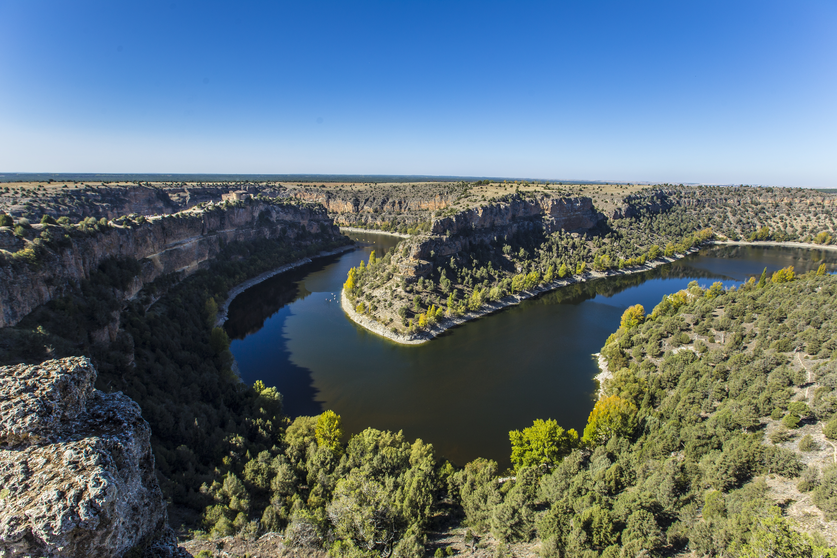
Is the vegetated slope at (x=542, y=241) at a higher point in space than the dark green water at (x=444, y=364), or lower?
higher

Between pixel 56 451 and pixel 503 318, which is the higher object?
pixel 56 451

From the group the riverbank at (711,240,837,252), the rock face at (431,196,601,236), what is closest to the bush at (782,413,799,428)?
the rock face at (431,196,601,236)

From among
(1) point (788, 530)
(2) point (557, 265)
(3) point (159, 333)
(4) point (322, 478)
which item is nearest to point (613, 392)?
(1) point (788, 530)

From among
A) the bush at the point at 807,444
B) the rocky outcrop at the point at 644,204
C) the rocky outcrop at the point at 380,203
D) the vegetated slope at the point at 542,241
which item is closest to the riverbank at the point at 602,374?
the bush at the point at 807,444

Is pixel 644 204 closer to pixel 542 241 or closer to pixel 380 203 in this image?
pixel 542 241

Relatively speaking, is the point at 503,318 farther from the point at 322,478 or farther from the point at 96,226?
the point at 96,226

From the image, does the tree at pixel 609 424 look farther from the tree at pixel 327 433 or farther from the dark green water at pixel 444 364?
the tree at pixel 327 433

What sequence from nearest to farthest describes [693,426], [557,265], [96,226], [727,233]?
[693,426]
[96,226]
[557,265]
[727,233]

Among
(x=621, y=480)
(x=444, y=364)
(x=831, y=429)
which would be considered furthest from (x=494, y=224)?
(x=621, y=480)
